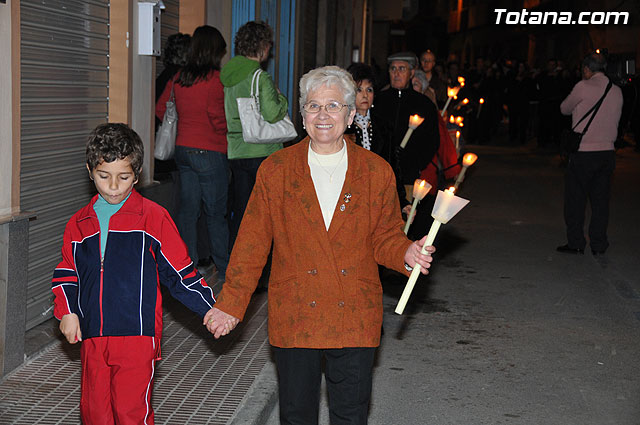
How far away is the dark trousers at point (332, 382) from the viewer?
3.68 meters

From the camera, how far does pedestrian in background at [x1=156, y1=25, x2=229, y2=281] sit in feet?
24.5

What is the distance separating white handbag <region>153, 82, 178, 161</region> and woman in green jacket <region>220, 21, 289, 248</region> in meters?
0.50

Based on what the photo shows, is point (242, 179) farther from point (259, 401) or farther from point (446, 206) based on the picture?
point (446, 206)

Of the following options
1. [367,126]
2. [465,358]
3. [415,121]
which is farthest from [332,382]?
[415,121]

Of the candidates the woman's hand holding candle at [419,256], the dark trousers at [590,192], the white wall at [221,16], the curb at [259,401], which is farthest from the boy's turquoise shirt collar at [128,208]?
the dark trousers at [590,192]

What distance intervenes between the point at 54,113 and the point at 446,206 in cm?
377

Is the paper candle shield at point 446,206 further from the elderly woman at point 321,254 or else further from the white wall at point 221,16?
the white wall at point 221,16

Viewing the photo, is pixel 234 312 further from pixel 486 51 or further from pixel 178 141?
pixel 486 51

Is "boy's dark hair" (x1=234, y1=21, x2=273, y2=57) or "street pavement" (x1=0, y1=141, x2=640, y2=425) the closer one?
"street pavement" (x1=0, y1=141, x2=640, y2=425)

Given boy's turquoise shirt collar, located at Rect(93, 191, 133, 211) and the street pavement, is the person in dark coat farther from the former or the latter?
boy's turquoise shirt collar, located at Rect(93, 191, 133, 211)

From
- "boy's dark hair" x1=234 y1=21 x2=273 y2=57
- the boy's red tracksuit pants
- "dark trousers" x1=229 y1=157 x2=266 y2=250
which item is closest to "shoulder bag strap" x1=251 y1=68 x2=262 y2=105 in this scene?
"boy's dark hair" x1=234 y1=21 x2=273 y2=57

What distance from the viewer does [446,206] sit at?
3158 mm

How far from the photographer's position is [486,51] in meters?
59.5

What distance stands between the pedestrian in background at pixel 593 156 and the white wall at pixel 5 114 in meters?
6.53
